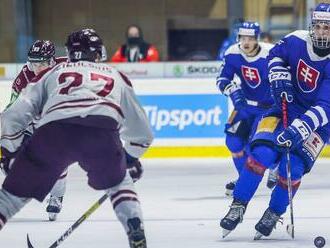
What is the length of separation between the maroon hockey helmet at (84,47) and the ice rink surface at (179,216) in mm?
1252

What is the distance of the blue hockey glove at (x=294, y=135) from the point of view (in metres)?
5.47

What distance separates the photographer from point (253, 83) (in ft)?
24.7

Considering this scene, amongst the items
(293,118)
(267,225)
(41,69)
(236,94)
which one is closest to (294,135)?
(293,118)

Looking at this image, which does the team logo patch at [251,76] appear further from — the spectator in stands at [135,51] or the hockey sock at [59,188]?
the spectator in stands at [135,51]

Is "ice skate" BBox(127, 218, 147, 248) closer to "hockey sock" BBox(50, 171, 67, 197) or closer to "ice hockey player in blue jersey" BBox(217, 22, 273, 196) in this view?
"hockey sock" BBox(50, 171, 67, 197)

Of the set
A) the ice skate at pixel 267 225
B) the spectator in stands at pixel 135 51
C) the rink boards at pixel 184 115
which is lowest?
the rink boards at pixel 184 115

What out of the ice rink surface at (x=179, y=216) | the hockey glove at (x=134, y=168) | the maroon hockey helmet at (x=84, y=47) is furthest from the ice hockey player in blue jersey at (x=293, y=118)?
the maroon hockey helmet at (x=84, y=47)

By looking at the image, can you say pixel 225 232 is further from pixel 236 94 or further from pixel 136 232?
pixel 236 94

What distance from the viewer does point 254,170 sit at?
5656mm

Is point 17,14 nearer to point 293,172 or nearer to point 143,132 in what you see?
point 293,172

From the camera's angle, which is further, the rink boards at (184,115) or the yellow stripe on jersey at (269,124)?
the rink boards at (184,115)

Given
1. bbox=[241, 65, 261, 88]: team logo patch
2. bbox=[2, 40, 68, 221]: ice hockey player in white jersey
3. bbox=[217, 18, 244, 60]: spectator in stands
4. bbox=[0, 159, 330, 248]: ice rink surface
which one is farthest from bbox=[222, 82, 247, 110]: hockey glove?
bbox=[217, 18, 244, 60]: spectator in stands

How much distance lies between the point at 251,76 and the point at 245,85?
0.09 meters

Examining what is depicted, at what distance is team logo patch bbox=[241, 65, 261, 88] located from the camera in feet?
24.6
